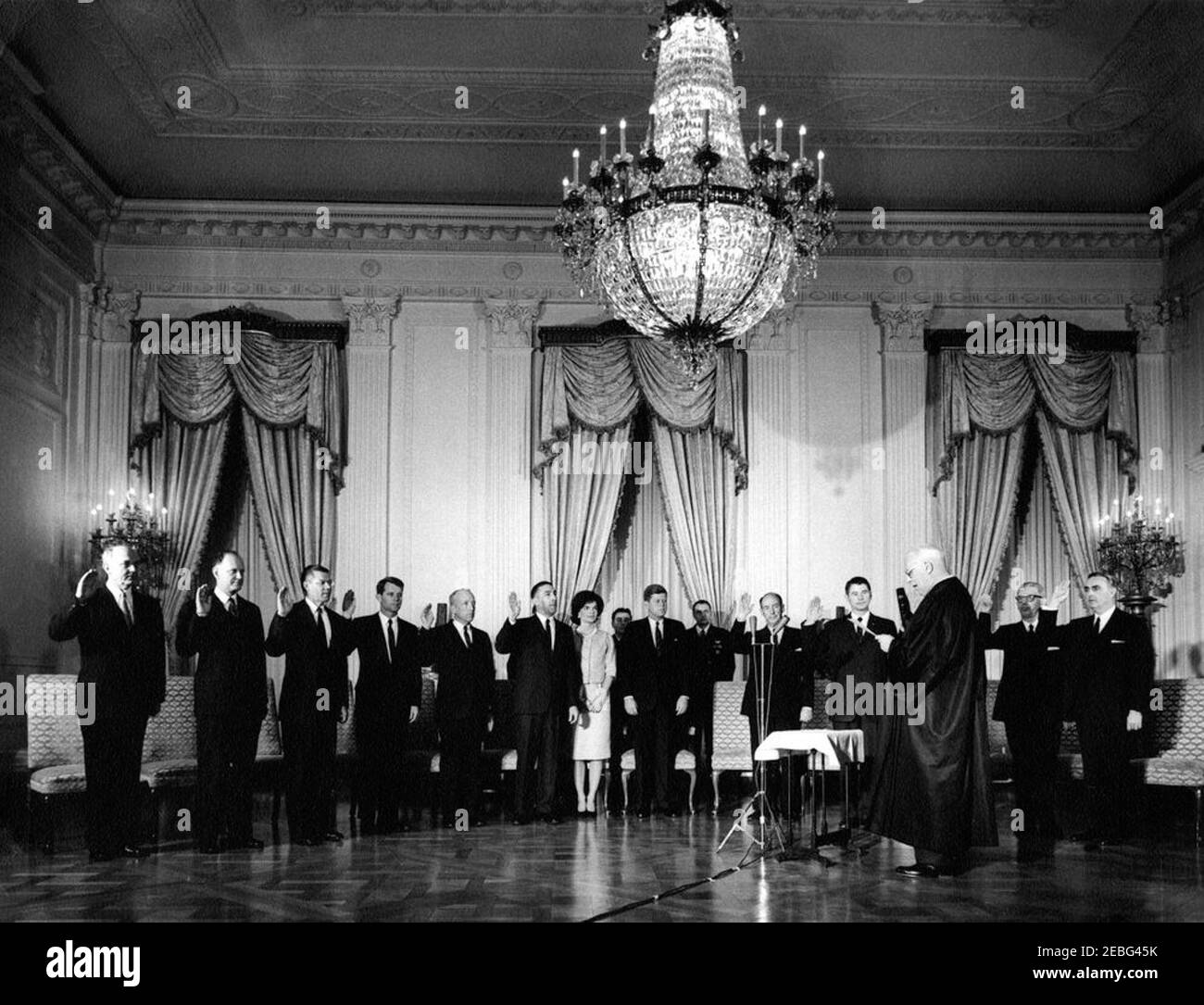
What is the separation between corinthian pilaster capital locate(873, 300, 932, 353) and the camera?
435 inches

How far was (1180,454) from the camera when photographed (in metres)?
10.8

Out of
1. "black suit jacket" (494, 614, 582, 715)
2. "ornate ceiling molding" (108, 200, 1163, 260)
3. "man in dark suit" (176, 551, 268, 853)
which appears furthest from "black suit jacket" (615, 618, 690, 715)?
"ornate ceiling molding" (108, 200, 1163, 260)

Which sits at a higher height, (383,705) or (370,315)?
(370,315)

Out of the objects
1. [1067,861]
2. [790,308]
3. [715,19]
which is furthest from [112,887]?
[790,308]

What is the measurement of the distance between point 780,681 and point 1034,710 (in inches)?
67.8

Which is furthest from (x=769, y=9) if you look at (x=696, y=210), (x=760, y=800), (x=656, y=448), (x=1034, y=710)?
(x=760, y=800)

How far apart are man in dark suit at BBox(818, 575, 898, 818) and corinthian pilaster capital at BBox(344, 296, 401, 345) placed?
468 cm

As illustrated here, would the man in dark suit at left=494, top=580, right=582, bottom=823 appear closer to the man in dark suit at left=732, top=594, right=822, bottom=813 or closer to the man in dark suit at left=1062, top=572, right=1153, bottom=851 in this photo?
the man in dark suit at left=732, top=594, right=822, bottom=813

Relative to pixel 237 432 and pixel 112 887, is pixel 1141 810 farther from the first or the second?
pixel 237 432

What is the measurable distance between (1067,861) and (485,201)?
7088mm

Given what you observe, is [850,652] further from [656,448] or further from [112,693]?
[112,693]

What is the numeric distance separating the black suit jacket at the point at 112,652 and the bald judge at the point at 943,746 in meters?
4.02

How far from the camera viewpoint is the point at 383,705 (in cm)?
813

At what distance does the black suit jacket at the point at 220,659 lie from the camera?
23.3 feet
